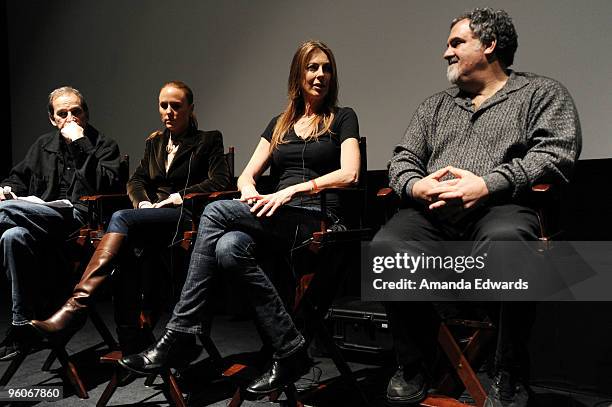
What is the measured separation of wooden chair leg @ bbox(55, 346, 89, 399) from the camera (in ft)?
8.44

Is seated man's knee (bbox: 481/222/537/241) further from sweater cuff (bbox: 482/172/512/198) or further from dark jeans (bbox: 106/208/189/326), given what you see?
dark jeans (bbox: 106/208/189/326)

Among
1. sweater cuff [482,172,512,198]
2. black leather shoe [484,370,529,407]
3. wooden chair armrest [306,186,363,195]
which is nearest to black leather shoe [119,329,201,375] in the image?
wooden chair armrest [306,186,363,195]

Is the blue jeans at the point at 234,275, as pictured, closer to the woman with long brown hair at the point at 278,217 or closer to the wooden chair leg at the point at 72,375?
the woman with long brown hair at the point at 278,217

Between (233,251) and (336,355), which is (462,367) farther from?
(233,251)

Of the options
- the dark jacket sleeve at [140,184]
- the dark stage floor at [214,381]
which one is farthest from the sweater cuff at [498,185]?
the dark jacket sleeve at [140,184]

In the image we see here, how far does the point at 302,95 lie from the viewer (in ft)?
9.20

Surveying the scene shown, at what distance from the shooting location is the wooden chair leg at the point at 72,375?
8.44ft

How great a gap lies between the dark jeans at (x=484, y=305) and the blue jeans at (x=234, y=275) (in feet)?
A: 1.30

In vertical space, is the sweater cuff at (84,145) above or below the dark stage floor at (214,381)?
above

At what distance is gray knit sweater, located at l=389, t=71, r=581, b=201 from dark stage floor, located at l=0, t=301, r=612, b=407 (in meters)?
0.87

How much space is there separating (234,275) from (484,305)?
87 centimetres

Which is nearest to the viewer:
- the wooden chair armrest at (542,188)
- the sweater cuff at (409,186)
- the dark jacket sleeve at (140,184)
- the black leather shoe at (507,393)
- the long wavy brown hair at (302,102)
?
the black leather shoe at (507,393)

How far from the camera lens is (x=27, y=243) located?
281 cm

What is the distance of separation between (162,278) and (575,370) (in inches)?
78.3
